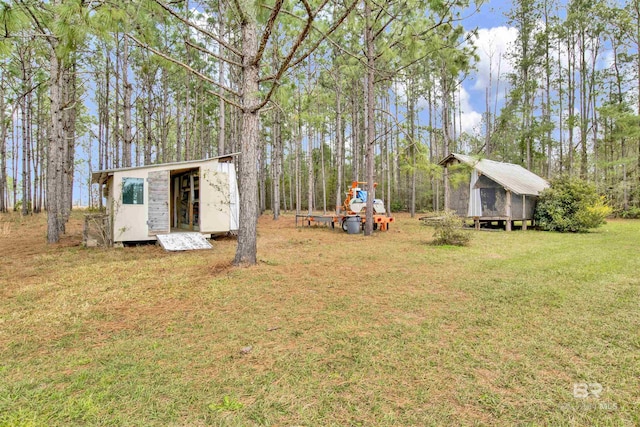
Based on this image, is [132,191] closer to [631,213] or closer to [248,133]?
[248,133]

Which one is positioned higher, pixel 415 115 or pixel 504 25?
pixel 504 25

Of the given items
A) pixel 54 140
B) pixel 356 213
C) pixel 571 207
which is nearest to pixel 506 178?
pixel 571 207

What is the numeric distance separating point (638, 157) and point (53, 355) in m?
28.7

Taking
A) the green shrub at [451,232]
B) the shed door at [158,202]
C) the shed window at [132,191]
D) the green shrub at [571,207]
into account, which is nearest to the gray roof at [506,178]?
the green shrub at [571,207]

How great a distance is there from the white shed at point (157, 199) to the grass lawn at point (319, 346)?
3.12 m

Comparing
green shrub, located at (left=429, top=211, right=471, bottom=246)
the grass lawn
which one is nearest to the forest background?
green shrub, located at (left=429, top=211, right=471, bottom=246)

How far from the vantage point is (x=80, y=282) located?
4930 mm

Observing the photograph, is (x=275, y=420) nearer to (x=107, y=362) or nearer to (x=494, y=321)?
(x=107, y=362)

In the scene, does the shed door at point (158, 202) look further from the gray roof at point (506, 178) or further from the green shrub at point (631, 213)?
the green shrub at point (631, 213)

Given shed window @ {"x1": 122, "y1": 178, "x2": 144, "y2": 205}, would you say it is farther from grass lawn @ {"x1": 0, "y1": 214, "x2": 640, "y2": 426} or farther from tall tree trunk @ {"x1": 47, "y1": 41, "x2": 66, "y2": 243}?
grass lawn @ {"x1": 0, "y1": 214, "x2": 640, "y2": 426}

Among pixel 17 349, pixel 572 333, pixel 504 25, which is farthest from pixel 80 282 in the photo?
pixel 504 25

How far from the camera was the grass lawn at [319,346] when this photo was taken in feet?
6.24

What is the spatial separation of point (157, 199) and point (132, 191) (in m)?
0.68

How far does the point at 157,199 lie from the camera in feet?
30.1
